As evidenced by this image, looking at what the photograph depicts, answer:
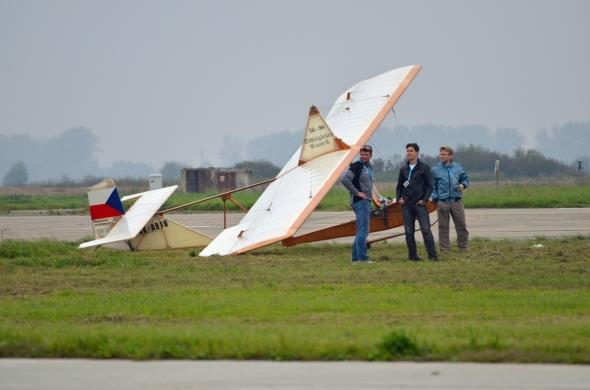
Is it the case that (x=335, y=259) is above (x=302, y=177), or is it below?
below

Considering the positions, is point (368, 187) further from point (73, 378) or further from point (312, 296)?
point (73, 378)

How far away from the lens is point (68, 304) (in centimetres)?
1305

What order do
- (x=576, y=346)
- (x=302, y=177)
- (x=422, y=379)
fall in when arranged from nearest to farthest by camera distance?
(x=422, y=379), (x=576, y=346), (x=302, y=177)

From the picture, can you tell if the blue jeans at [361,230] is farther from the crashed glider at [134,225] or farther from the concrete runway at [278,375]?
the concrete runway at [278,375]

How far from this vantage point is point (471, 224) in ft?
86.9

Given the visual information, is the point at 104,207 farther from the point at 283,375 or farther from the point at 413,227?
the point at 283,375

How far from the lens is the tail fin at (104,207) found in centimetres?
1988

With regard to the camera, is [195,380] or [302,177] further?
[302,177]

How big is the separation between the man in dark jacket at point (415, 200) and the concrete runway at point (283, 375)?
8.07 m

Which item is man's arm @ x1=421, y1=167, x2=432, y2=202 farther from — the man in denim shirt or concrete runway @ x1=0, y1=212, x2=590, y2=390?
concrete runway @ x1=0, y1=212, x2=590, y2=390

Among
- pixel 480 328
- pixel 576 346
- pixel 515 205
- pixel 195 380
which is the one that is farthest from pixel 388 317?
pixel 515 205

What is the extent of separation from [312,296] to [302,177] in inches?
258

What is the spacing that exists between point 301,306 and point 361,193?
5.27 m

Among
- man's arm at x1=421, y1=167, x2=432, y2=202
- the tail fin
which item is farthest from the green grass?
man's arm at x1=421, y1=167, x2=432, y2=202
